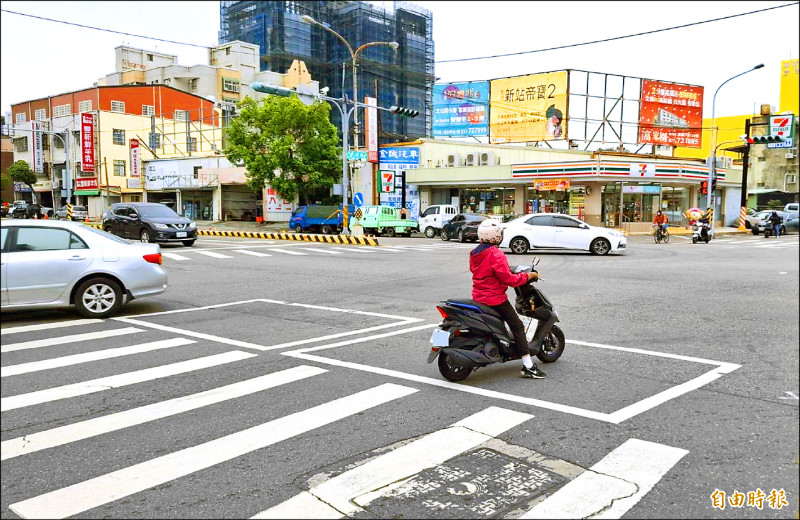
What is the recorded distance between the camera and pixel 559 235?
21.5 metres

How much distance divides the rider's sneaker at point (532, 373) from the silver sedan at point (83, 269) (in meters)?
5.13

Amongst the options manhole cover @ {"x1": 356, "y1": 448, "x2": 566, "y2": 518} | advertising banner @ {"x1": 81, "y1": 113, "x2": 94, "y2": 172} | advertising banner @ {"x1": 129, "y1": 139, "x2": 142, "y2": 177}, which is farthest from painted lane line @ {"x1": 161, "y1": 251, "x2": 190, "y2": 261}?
advertising banner @ {"x1": 81, "y1": 113, "x2": 94, "y2": 172}

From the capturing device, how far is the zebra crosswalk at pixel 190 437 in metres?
3.50

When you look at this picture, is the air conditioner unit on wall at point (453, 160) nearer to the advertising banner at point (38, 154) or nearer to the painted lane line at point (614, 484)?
the painted lane line at point (614, 484)

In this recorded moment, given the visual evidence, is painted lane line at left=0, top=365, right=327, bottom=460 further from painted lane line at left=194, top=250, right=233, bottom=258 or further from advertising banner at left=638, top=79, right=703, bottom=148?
advertising banner at left=638, top=79, right=703, bottom=148

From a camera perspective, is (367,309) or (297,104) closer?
(367,309)

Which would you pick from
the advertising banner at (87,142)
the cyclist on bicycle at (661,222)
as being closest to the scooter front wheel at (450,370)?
the cyclist on bicycle at (661,222)

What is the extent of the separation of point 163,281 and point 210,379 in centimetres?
439

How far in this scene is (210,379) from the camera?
19.9 feet

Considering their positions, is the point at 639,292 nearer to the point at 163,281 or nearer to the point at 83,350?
the point at 163,281

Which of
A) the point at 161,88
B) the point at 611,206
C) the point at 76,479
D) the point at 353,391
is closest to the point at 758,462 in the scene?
the point at 353,391

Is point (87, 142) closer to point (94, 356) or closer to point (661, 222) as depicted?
point (661, 222)

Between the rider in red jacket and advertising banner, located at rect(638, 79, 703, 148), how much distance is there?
39778 millimetres

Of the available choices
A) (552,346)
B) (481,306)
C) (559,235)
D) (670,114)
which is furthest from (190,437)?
(670,114)
